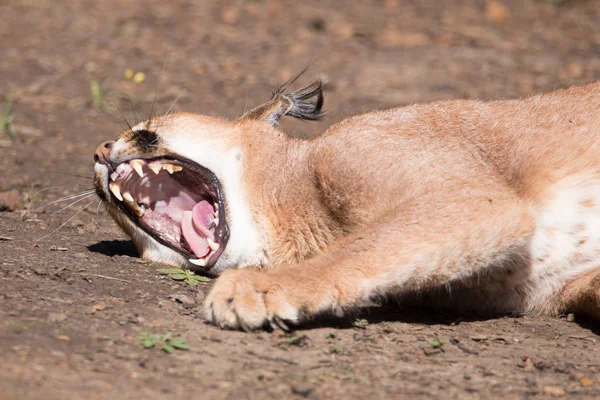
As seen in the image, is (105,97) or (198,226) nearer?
(198,226)

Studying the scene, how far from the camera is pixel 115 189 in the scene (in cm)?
510

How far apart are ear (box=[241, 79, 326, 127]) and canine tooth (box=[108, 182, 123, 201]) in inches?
37.8

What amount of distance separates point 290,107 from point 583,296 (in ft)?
7.21

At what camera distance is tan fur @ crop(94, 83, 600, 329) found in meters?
4.21

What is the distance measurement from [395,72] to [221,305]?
22.3 ft

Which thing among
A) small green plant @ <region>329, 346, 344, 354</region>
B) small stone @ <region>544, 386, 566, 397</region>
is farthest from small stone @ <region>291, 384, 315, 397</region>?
small stone @ <region>544, 386, 566, 397</region>

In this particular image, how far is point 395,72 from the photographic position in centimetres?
1035

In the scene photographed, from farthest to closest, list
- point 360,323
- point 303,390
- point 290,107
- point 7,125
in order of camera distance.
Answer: point 7,125, point 290,107, point 360,323, point 303,390

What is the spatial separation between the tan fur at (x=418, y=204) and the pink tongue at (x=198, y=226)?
1.04 feet

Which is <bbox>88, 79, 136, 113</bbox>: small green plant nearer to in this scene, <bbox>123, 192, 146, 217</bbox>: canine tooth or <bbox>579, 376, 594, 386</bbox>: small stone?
<bbox>123, 192, 146, 217</bbox>: canine tooth

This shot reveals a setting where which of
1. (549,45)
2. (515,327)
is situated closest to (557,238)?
(515,327)

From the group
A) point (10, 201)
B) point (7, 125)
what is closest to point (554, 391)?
point (10, 201)

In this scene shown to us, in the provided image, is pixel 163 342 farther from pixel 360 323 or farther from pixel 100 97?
pixel 100 97

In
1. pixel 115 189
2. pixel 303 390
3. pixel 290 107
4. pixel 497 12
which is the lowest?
pixel 303 390
